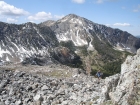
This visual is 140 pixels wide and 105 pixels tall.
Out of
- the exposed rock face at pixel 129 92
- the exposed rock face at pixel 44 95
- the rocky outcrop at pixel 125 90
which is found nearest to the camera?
the exposed rock face at pixel 129 92

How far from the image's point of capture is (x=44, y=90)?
3316 cm

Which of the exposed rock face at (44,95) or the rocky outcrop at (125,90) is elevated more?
the rocky outcrop at (125,90)

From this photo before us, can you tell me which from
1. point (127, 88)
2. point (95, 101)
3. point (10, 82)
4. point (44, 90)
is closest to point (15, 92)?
point (44, 90)

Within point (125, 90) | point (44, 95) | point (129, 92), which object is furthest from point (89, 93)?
point (129, 92)

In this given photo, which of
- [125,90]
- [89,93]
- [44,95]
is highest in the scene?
[125,90]

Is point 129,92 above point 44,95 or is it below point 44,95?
above

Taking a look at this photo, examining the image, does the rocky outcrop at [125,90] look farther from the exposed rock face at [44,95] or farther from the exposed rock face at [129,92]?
the exposed rock face at [44,95]

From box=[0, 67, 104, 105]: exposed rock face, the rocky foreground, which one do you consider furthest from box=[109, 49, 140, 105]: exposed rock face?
box=[0, 67, 104, 105]: exposed rock face

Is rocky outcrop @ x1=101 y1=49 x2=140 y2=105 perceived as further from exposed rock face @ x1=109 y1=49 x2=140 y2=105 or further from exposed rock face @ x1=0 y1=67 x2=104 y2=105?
exposed rock face @ x1=0 y1=67 x2=104 y2=105

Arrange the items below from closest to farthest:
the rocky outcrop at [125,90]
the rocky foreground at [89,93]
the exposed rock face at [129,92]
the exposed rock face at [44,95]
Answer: the exposed rock face at [129,92] → the rocky outcrop at [125,90] → the rocky foreground at [89,93] → the exposed rock face at [44,95]

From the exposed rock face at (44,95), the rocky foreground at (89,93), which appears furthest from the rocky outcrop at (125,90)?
the exposed rock face at (44,95)

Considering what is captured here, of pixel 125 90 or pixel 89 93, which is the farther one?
pixel 89 93

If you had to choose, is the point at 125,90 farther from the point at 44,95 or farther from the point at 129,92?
the point at 44,95

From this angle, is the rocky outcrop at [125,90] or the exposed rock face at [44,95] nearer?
the rocky outcrop at [125,90]
